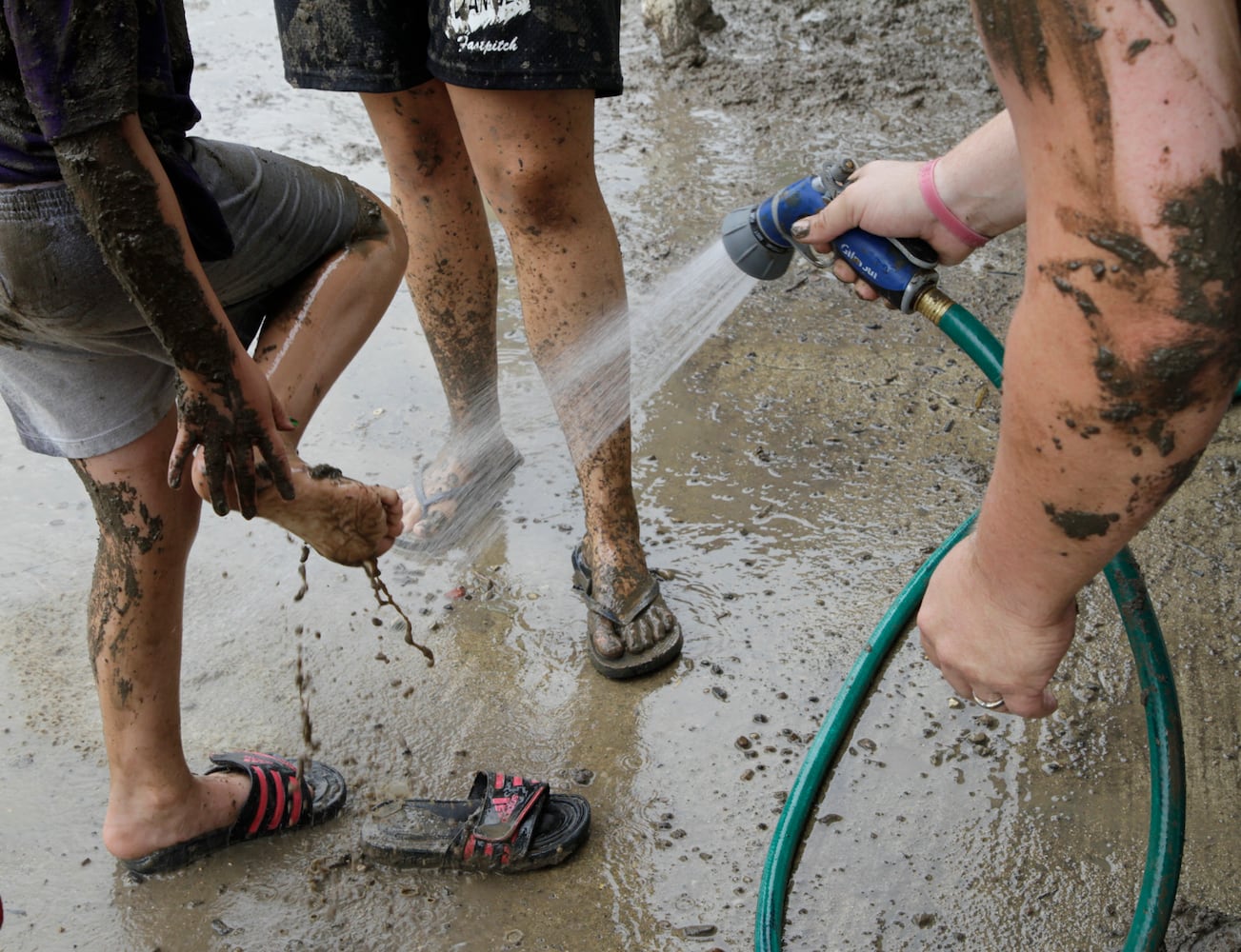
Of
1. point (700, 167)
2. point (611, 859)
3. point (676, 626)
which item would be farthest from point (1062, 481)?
point (700, 167)

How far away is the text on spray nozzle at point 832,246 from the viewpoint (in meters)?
1.76

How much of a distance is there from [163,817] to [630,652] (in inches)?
40.2

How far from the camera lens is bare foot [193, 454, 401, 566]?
1.79m

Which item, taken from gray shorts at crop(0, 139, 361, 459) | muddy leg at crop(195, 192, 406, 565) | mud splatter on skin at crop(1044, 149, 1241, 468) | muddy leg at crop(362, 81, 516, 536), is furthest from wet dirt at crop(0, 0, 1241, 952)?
mud splatter on skin at crop(1044, 149, 1241, 468)

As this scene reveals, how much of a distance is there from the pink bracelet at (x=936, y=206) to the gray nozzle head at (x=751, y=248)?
0.38 meters

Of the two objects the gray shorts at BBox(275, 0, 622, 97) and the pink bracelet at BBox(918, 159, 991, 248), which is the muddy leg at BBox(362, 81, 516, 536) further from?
the pink bracelet at BBox(918, 159, 991, 248)

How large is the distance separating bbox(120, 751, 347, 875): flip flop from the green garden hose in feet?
3.10

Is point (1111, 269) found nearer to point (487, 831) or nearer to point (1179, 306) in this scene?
point (1179, 306)

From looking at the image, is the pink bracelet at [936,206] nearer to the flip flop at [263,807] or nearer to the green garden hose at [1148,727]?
the green garden hose at [1148,727]

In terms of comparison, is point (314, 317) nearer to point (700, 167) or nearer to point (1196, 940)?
point (1196, 940)

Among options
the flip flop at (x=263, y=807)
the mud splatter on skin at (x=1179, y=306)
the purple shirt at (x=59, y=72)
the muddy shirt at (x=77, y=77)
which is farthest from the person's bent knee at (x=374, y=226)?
the mud splatter on skin at (x=1179, y=306)

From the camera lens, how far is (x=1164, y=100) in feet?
3.05

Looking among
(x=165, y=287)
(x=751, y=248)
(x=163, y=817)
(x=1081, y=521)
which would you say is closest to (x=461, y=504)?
(x=163, y=817)

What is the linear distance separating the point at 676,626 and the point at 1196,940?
1.20 m
